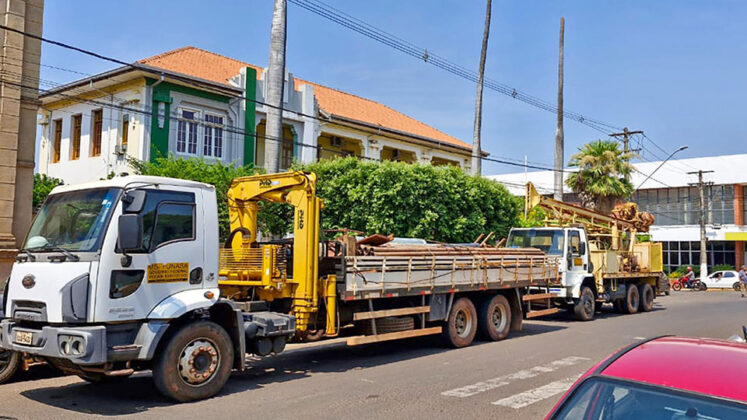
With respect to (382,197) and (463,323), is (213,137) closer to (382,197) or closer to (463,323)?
(382,197)

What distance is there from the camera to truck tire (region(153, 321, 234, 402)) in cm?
738

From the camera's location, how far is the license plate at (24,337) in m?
7.12

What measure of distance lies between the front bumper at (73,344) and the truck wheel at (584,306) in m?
13.2

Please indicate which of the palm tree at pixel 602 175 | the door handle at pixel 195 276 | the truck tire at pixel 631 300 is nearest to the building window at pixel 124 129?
the door handle at pixel 195 276

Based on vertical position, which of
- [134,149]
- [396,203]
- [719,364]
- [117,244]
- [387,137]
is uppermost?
[387,137]

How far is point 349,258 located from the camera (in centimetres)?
988

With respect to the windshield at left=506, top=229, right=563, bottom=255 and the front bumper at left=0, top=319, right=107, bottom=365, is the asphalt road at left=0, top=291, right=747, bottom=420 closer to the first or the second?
the front bumper at left=0, top=319, right=107, bottom=365

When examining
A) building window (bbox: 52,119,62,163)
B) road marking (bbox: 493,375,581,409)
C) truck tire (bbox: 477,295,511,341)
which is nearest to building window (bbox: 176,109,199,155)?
building window (bbox: 52,119,62,163)

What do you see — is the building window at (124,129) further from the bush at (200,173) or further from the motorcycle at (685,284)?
the motorcycle at (685,284)

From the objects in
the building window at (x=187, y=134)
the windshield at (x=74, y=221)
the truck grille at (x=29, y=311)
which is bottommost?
the truck grille at (x=29, y=311)

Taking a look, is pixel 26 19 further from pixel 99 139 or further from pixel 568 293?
pixel 568 293

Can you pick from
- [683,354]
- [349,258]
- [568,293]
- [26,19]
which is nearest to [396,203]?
[568,293]

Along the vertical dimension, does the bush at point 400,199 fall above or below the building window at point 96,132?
below

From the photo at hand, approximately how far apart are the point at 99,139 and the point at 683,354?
24.4m
